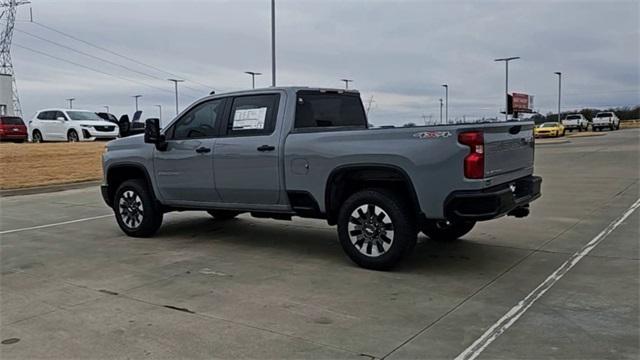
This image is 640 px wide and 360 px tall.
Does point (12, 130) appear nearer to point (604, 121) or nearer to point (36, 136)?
point (36, 136)

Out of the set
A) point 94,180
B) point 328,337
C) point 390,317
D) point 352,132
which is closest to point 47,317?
point 328,337

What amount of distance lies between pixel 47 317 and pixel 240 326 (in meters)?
1.61

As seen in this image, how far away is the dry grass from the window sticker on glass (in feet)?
33.3

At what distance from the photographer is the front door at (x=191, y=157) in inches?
286

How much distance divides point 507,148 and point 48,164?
53.1ft

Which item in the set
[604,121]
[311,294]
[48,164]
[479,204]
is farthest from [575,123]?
[311,294]

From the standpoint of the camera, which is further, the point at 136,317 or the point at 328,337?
the point at 136,317

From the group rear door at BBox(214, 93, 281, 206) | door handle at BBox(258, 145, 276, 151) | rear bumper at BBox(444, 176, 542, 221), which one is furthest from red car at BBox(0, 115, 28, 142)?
rear bumper at BBox(444, 176, 542, 221)

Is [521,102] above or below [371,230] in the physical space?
above

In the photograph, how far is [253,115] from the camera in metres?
6.94

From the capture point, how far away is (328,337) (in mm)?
4137

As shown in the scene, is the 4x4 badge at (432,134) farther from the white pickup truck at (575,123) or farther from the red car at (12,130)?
the white pickup truck at (575,123)

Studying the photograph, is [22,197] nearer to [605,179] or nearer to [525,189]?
[525,189]

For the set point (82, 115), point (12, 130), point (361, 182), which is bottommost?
point (361, 182)
